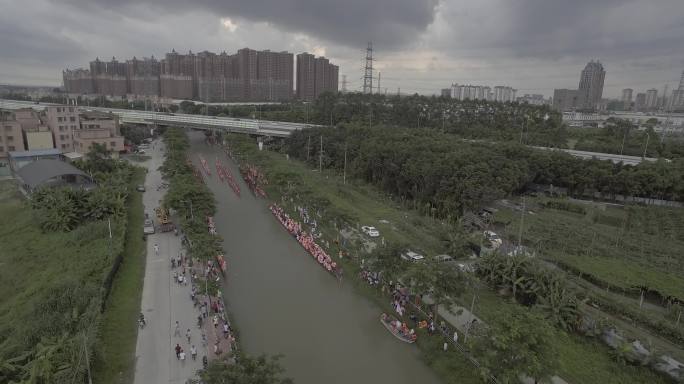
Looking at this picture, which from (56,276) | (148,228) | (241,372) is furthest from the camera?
(148,228)

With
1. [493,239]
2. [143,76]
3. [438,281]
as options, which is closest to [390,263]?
[438,281]

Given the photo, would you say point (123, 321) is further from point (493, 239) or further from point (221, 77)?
point (221, 77)

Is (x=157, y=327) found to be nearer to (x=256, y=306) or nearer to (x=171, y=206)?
(x=256, y=306)

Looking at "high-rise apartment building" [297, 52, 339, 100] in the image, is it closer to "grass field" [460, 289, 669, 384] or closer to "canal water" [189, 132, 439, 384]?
"canal water" [189, 132, 439, 384]

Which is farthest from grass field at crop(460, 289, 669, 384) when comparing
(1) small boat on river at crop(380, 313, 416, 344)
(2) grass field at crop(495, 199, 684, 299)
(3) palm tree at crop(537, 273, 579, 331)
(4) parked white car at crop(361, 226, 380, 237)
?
(4) parked white car at crop(361, 226, 380, 237)

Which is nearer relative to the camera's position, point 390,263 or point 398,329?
point 398,329
